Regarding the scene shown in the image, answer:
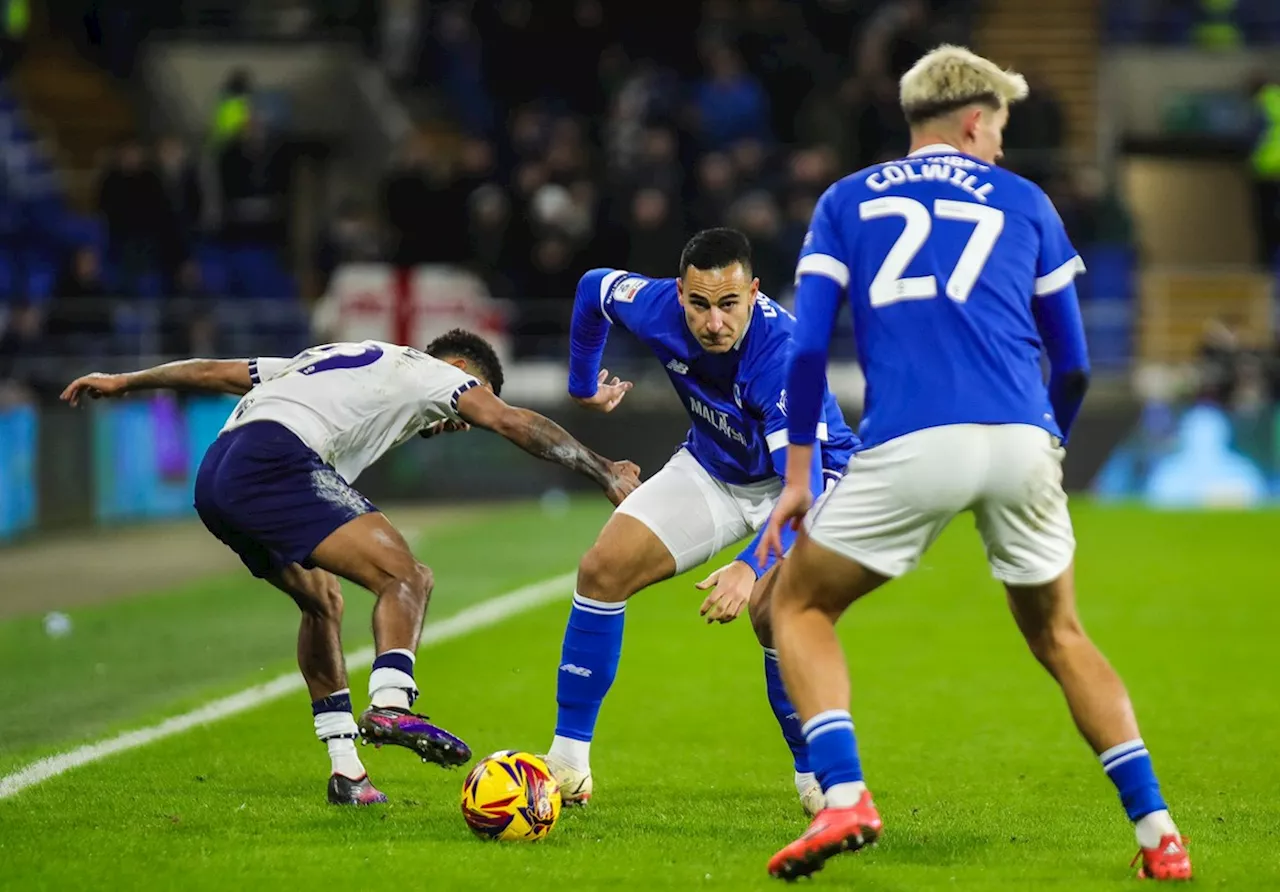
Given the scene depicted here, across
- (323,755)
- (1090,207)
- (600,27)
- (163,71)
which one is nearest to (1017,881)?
(323,755)

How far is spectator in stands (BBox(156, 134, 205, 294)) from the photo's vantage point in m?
22.1

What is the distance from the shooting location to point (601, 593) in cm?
710

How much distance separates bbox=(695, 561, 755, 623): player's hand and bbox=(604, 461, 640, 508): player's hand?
2.06 ft

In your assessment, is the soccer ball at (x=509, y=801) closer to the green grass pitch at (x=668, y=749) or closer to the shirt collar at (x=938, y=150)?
the green grass pitch at (x=668, y=749)

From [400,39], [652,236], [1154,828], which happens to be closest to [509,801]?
[1154,828]

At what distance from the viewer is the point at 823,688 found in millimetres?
5699

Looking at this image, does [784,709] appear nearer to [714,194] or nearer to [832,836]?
[832,836]

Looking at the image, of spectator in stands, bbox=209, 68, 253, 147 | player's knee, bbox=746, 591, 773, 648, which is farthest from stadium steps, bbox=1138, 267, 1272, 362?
player's knee, bbox=746, 591, 773, 648

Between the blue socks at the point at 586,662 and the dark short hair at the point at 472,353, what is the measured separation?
84cm

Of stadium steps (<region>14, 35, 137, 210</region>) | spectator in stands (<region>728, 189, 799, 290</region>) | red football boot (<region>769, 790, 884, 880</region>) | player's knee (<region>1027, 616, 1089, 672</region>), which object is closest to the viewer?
red football boot (<region>769, 790, 884, 880</region>)

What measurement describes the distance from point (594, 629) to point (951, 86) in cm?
238

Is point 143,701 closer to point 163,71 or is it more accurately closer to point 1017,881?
point 1017,881

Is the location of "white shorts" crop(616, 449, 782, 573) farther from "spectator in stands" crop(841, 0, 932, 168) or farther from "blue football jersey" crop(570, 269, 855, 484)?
"spectator in stands" crop(841, 0, 932, 168)

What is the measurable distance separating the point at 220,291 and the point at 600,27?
5723mm
